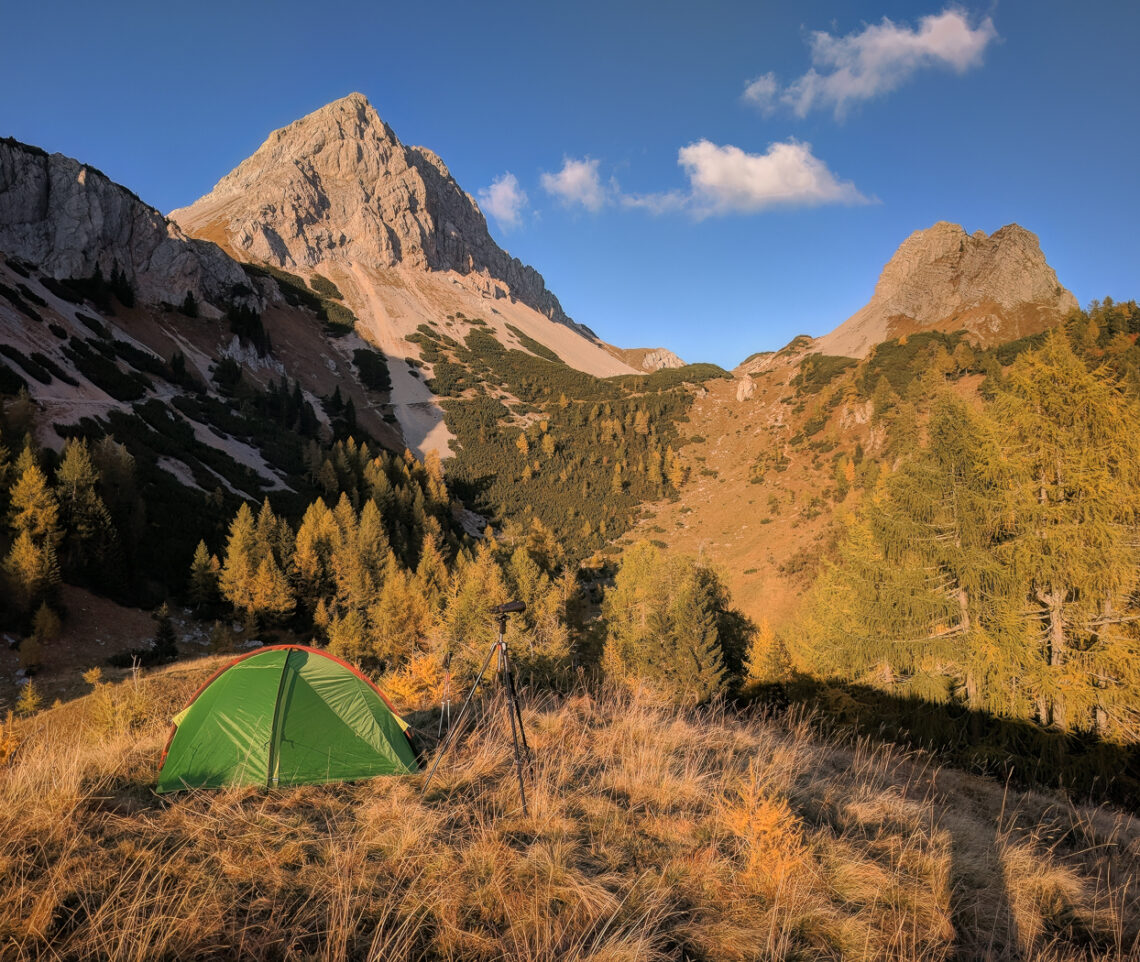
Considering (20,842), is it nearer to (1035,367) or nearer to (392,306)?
(1035,367)

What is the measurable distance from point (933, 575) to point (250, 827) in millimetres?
12854

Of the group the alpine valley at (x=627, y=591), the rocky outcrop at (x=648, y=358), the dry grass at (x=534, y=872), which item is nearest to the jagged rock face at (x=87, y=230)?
the alpine valley at (x=627, y=591)

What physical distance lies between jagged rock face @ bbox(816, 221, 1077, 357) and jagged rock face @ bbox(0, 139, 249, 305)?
303 ft

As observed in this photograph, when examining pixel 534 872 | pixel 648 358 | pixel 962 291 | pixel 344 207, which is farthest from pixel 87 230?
pixel 648 358

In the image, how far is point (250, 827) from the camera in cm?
357

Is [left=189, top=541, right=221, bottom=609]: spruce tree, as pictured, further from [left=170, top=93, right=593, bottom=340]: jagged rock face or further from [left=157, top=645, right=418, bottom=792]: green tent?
[left=170, top=93, right=593, bottom=340]: jagged rock face

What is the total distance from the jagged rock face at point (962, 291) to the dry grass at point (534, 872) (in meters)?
68.4

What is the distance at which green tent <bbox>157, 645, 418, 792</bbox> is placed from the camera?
4.74 m

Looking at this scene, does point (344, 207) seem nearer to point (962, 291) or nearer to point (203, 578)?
point (203, 578)

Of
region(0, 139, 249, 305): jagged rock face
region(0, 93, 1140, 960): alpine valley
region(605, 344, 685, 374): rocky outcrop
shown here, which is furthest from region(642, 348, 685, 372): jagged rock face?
region(0, 139, 249, 305): jagged rock face

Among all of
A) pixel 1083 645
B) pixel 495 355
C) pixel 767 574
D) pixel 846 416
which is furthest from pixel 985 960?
pixel 495 355

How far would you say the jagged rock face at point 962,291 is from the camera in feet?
187

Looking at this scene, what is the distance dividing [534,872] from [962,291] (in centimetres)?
8453

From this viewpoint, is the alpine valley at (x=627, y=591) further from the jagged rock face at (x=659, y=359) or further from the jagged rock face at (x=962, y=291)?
the jagged rock face at (x=659, y=359)
